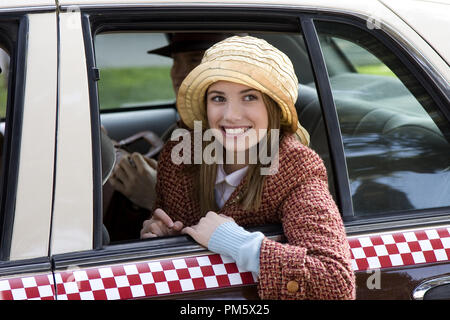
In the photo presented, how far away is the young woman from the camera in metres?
1.71

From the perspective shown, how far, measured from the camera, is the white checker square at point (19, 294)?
1648 mm

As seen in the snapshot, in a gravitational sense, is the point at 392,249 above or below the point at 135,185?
below

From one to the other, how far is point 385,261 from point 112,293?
27.8 inches

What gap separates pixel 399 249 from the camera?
6.07 feet

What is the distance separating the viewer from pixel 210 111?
2049 millimetres

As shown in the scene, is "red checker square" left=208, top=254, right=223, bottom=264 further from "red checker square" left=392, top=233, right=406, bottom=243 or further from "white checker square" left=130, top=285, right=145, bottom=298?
"red checker square" left=392, top=233, right=406, bottom=243

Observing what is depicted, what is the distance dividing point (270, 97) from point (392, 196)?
17.8 inches

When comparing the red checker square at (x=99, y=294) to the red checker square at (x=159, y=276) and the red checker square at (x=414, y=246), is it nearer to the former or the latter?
the red checker square at (x=159, y=276)

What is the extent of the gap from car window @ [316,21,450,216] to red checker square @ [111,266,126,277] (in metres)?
0.66

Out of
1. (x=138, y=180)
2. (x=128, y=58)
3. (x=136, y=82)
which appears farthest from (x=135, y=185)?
(x=136, y=82)

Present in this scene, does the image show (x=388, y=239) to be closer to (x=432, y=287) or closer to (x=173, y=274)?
(x=432, y=287)

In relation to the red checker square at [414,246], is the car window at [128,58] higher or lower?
higher

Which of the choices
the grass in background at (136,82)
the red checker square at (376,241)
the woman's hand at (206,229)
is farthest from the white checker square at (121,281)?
the grass in background at (136,82)

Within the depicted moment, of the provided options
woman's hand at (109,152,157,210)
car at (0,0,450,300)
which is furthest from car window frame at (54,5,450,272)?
woman's hand at (109,152,157,210)
